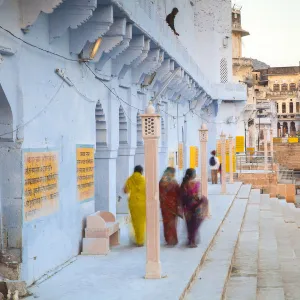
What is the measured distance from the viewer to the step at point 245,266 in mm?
7027

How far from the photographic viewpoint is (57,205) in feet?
25.2

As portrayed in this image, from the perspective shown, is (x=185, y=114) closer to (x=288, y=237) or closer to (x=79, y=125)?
(x=288, y=237)

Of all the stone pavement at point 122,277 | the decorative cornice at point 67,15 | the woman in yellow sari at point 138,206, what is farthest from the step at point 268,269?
the decorative cornice at point 67,15

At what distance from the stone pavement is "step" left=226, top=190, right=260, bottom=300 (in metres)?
0.50

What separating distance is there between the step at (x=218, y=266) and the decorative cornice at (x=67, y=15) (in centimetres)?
345

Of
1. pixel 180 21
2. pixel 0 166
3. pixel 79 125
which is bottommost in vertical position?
pixel 0 166

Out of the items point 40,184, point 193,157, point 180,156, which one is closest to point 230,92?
point 193,157

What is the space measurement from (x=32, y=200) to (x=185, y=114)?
13.1 meters

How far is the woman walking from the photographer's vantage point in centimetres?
911

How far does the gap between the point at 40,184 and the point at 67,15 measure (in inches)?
82.5

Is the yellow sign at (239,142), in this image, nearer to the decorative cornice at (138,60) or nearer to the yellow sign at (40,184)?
the decorative cornice at (138,60)

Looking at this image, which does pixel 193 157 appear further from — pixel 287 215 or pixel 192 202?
pixel 192 202

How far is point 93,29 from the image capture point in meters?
8.10

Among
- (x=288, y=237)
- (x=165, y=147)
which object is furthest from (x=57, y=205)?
(x=165, y=147)
